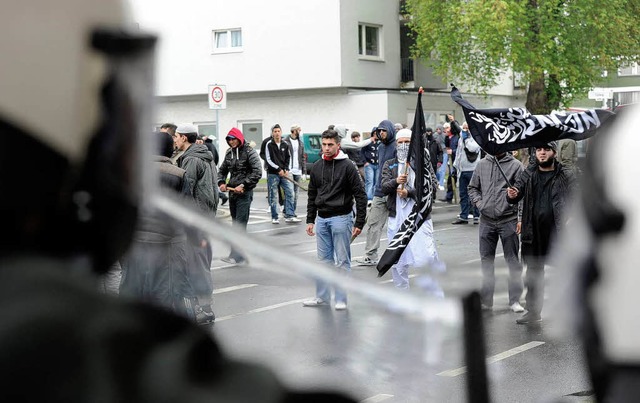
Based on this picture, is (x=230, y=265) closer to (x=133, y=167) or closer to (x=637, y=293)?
(x=133, y=167)

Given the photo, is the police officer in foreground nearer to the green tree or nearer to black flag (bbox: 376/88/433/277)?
black flag (bbox: 376/88/433/277)

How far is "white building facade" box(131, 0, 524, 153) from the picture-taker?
34281 millimetres

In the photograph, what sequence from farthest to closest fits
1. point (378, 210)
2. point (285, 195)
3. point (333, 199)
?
point (285, 195)
point (378, 210)
point (333, 199)

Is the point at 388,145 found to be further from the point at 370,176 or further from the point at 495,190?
the point at 370,176

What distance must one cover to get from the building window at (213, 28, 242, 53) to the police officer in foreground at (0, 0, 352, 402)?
35.3 m

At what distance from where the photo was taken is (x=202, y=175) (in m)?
9.42

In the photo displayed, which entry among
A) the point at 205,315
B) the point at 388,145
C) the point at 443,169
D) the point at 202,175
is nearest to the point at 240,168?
the point at 388,145

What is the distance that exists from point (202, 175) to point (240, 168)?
13.8 feet

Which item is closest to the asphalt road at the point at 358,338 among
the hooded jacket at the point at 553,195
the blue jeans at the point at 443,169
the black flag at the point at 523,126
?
the black flag at the point at 523,126

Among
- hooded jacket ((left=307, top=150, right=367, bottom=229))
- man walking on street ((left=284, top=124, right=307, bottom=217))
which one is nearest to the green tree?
man walking on street ((left=284, top=124, right=307, bottom=217))

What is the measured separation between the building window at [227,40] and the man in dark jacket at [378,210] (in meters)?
21.9

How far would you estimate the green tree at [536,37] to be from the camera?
101 ft

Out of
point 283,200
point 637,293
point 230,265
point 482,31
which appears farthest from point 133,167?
point 482,31

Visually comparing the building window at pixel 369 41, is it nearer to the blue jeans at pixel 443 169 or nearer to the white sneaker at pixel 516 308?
the blue jeans at pixel 443 169
